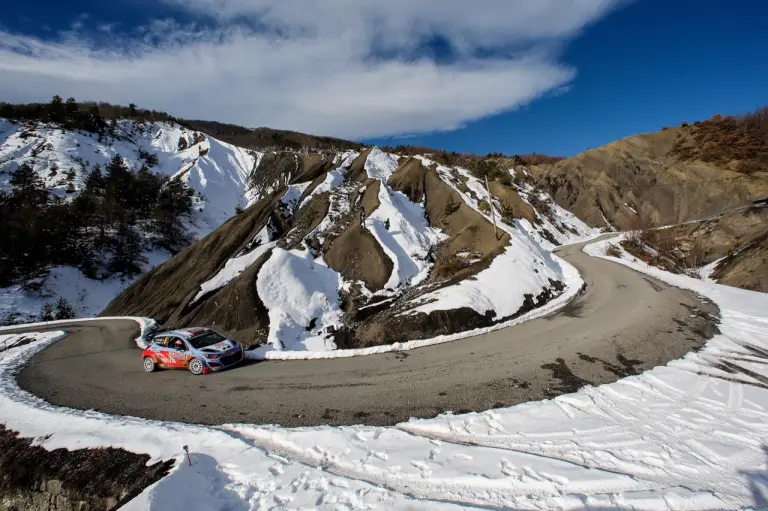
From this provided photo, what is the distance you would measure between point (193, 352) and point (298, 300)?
7.20 m

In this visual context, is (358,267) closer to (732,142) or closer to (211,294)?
(211,294)

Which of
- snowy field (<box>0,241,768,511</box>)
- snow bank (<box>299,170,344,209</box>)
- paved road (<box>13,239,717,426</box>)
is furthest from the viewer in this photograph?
snow bank (<box>299,170,344,209</box>)

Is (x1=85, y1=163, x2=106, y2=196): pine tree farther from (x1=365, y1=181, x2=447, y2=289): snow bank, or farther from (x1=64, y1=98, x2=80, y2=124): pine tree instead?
(x1=365, y1=181, x2=447, y2=289): snow bank

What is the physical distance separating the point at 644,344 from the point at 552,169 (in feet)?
202

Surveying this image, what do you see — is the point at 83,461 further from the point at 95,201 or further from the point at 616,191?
the point at 616,191

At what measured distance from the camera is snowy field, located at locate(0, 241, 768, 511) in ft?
13.4

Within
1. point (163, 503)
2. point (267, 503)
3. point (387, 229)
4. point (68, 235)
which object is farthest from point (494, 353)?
point (68, 235)

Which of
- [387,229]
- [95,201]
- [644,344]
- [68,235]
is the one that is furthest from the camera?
[95,201]

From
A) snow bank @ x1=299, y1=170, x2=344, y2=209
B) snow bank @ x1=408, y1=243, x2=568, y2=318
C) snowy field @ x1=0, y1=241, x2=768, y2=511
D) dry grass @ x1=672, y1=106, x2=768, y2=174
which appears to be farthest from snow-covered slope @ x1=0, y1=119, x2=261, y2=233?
dry grass @ x1=672, y1=106, x2=768, y2=174

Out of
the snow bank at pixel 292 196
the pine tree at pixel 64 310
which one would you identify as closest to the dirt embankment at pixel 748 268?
the snow bank at pixel 292 196

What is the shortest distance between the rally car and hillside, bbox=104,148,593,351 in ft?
13.5

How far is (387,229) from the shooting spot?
22.9 metres

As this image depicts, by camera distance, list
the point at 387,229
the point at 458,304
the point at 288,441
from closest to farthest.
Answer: the point at 288,441 < the point at 458,304 < the point at 387,229

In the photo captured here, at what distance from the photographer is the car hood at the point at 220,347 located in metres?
10.3
